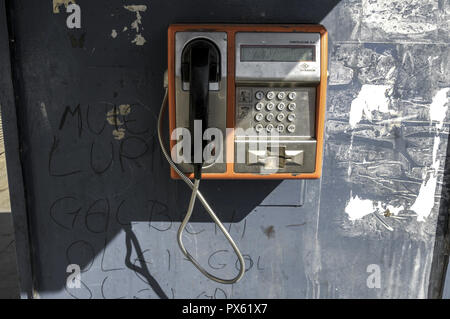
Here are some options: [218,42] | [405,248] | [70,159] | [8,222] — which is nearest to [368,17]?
[218,42]

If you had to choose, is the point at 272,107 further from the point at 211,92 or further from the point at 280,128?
the point at 211,92

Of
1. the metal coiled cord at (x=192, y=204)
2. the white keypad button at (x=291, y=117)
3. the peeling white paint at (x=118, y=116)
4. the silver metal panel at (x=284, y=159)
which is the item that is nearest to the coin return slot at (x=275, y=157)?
the silver metal panel at (x=284, y=159)

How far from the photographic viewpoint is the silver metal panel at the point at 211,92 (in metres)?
1.34

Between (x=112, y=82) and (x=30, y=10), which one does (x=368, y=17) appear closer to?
(x=112, y=82)

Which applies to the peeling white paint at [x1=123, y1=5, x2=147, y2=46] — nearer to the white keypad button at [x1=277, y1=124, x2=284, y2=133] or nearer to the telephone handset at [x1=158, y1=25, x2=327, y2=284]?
the telephone handset at [x1=158, y1=25, x2=327, y2=284]

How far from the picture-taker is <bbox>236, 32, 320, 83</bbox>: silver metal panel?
1.34 meters

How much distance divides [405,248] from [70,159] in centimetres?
152

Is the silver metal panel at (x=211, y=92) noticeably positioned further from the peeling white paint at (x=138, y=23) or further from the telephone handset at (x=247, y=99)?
the peeling white paint at (x=138, y=23)

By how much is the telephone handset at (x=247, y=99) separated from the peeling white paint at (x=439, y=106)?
56cm

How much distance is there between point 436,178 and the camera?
5.55 ft

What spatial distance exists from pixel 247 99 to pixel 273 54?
177 mm

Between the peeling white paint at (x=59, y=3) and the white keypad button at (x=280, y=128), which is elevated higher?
the peeling white paint at (x=59, y=3)

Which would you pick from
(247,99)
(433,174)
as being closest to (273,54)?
(247,99)

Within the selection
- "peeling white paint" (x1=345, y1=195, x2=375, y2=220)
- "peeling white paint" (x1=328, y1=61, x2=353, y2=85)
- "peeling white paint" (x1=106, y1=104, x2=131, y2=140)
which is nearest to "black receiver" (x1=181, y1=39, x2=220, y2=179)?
"peeling white paint" (x1=106, y1=104, x2=131, y2=140)
